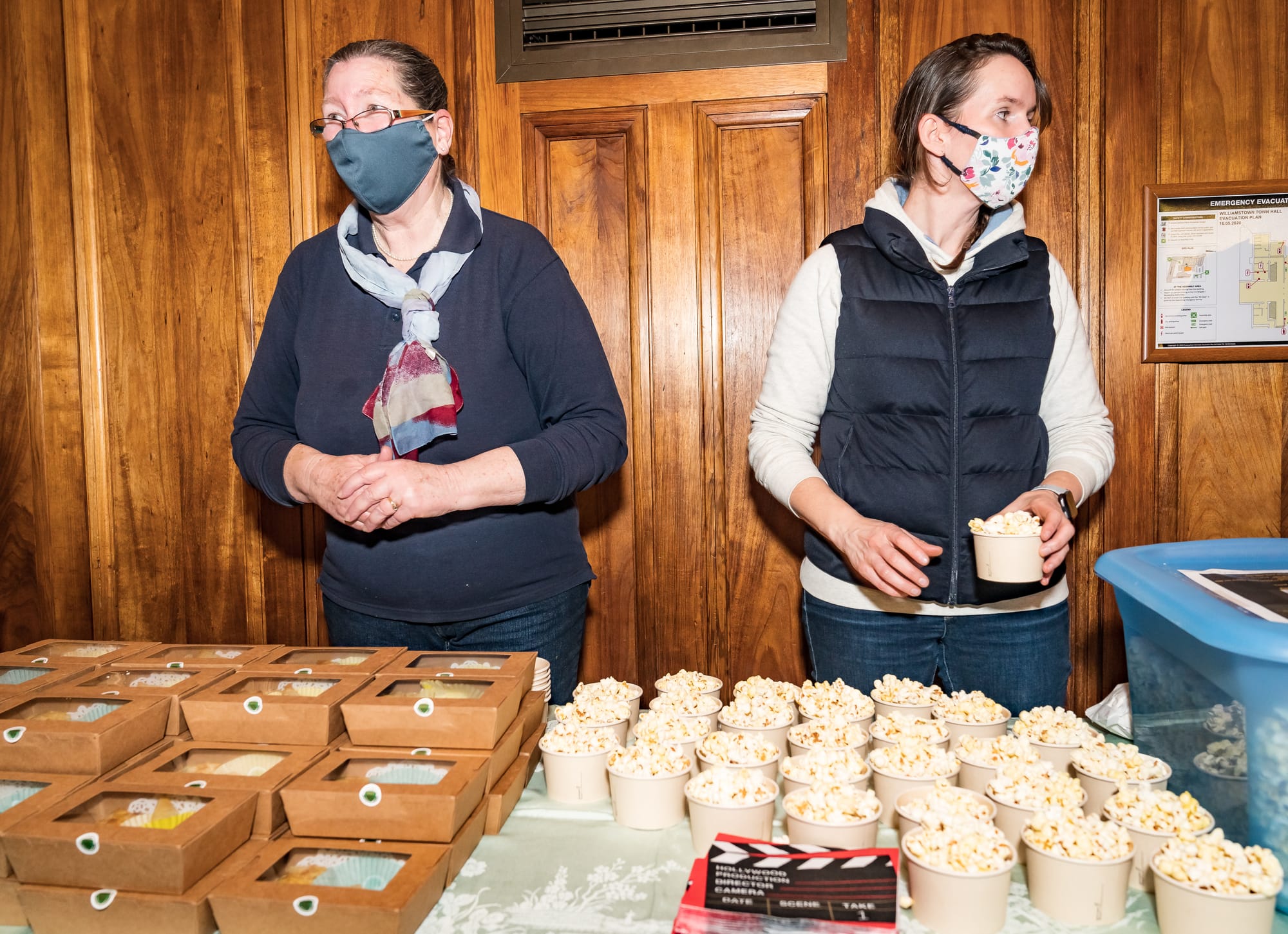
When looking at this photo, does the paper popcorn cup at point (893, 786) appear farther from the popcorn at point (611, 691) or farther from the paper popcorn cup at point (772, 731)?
the popcorn at point (611, 691)

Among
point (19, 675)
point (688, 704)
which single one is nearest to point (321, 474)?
point (19, 675)

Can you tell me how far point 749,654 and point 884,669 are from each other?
901 mm

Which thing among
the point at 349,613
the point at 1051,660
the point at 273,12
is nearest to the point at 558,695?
the point at 349,613

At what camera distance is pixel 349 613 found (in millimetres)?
1762

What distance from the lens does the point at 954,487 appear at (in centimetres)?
172

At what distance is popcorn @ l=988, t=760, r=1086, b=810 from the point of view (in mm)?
1021

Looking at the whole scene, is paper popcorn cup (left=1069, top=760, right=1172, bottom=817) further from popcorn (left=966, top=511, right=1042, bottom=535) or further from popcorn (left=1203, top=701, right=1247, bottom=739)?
popcorn (left=966, top=511, right=1042, bottom=535)

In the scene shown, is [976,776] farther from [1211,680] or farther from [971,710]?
[1211,680]

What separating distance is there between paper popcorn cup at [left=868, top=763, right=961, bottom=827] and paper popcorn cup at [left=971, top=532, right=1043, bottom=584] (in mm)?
397

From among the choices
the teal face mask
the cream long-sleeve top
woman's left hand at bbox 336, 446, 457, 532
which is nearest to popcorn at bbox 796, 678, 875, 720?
the cream long-sleeve top

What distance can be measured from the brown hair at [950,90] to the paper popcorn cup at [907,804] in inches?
43.0

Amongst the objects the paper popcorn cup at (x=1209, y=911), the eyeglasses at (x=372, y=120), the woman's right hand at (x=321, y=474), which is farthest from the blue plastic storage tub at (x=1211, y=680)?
the eyeglasses at (x=372, y=120)

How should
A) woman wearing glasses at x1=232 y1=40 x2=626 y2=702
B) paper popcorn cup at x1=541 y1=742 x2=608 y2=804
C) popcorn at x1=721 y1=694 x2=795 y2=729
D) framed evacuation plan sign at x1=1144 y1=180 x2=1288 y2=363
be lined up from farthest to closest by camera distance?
framed evacuation plan sign at x1=1144 y1=180 x2=1288 y2=363 < woman wearing glasses at x1=232 y1=40 x2=626 y2=702 < popcorn at x1=721 y1=694 x2=795 y2=729 < paper popcorn cup at x1=541 y1=742 x2=608 y2=804

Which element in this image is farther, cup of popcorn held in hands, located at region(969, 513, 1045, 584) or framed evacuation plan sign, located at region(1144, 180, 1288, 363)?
framed evacuation plan sign, located at region(1144, 180, 1288, 363)
